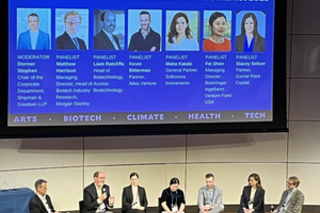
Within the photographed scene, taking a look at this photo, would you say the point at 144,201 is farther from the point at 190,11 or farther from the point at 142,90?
the point at 190,11

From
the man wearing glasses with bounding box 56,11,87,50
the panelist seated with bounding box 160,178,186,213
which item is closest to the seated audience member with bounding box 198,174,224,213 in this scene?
the panelist seated with bounding box 160,178,186,213

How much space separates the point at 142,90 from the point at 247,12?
1434mm

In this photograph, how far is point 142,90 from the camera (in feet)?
16.4

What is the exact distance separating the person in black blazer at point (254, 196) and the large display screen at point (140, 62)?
845mm

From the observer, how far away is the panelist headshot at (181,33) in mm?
5031

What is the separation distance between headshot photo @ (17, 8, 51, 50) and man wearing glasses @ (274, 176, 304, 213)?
2764mm

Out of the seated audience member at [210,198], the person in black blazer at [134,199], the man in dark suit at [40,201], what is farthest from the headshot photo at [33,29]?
the seated audience member at [210,198]

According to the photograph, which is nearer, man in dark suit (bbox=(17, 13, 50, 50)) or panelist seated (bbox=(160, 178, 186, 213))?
panelist seated (bbox=(160, 178, 186, 213))

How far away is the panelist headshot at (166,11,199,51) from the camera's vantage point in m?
5.03

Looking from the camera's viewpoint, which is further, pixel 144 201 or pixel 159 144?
pixel 159 144

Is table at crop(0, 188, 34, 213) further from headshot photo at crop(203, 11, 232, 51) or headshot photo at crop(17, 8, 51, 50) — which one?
headshot photo at crop(203, 11, 232, 51)

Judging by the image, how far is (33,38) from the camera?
4734 millimetres

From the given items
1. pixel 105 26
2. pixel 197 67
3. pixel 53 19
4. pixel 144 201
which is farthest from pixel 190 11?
pixel 144 201

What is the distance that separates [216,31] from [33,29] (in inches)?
75.9
